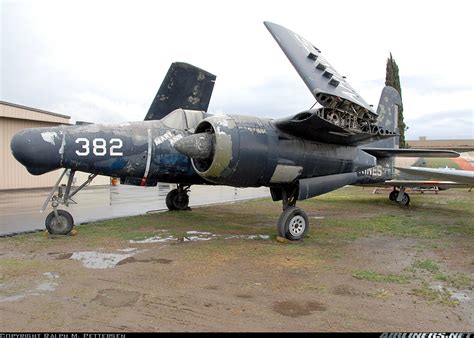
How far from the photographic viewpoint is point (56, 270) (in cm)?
585

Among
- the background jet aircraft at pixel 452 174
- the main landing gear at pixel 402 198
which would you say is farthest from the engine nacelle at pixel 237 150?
the main landing gear at pixel 402 198

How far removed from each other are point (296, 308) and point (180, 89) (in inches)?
351

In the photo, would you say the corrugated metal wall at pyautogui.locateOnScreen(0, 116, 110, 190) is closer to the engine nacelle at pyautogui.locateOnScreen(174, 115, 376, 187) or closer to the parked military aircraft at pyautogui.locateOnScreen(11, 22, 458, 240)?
the parked military aircraft at pyautogui.locateOnScreen(11, 22, 458, 240)

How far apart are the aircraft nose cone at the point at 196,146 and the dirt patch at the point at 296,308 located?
11.7 ft

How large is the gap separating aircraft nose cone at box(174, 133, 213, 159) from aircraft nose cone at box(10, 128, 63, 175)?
2375mm

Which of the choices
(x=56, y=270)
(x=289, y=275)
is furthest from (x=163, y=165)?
(x=289, y=275)

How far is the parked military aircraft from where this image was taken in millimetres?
7426

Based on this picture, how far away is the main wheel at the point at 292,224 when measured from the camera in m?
8.13

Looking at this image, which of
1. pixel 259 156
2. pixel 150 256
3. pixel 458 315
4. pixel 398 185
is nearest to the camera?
pixel 458 315

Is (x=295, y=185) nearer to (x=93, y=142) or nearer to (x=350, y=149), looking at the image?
(x=350, y=149)

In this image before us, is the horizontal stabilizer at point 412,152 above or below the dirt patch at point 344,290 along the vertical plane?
above

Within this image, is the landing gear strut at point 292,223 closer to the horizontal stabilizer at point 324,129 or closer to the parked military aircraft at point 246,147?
the parked military aircraft at point 246,147

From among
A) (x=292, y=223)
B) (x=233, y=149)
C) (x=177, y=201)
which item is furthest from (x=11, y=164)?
(x=292, y=223)

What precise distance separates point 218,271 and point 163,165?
362 centimetres
